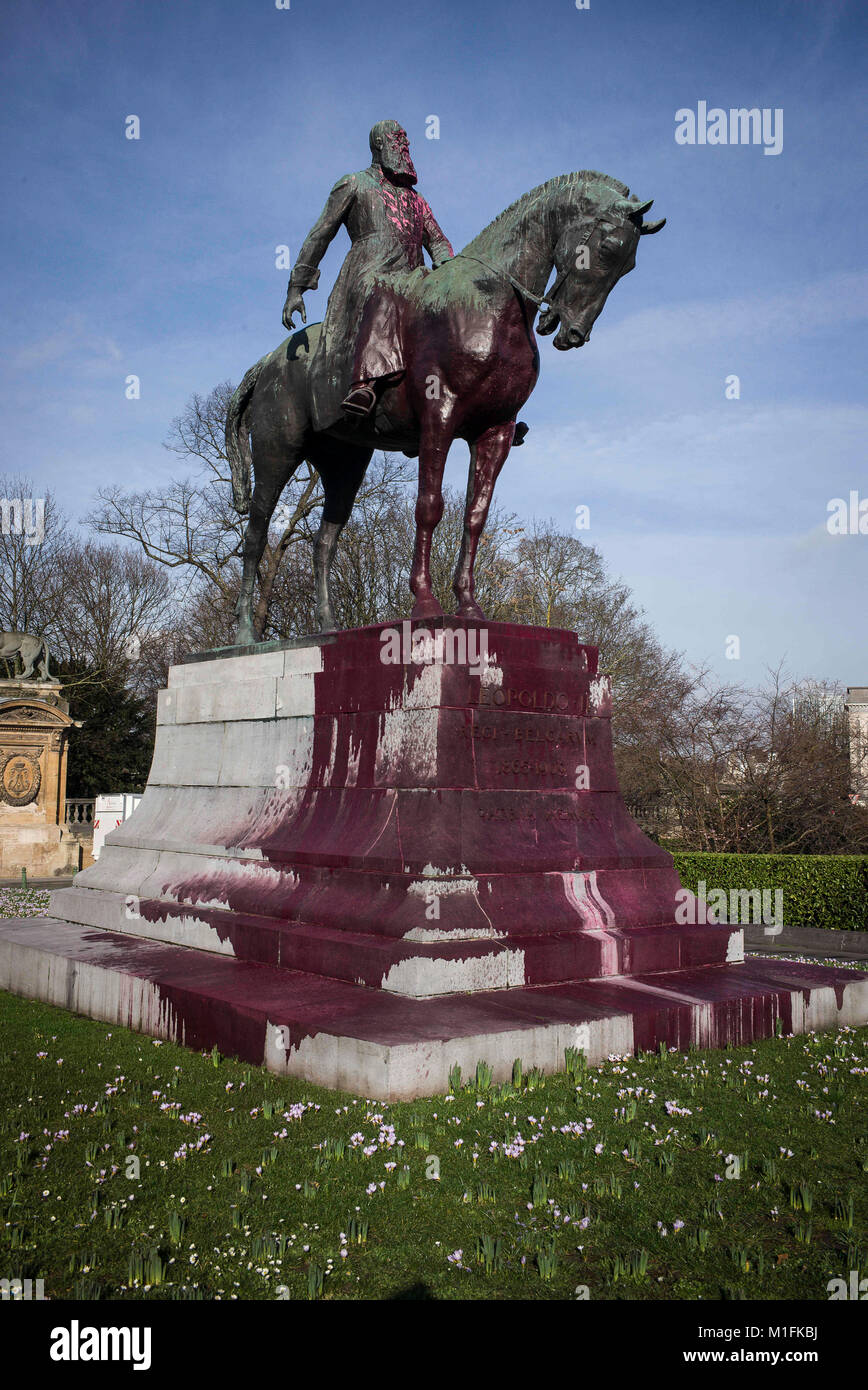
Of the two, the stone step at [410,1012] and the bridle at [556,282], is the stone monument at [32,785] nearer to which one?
the stone step at [410,1012]

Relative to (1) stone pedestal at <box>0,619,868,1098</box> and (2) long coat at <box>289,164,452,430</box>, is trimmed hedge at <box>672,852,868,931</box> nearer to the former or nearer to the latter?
(1) stone pedestal at <box>0,619,868,1098</box>

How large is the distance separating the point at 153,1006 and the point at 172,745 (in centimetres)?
393

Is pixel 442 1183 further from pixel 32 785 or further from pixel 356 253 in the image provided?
pixel 32 785

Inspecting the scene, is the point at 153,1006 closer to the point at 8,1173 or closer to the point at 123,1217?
the point at 8,1173

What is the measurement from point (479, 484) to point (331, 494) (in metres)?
2.41

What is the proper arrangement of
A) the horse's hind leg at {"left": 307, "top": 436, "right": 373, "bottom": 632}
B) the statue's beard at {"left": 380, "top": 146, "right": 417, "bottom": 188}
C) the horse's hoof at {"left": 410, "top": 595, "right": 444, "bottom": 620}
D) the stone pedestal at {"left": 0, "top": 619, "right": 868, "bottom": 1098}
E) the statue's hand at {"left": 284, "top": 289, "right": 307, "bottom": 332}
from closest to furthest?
the stone pedestal at {"left": 0, "top": 619, "right": 868, "bottom": 1098} → the horse's hoof at {"left": 410, "top": 595, "right": 444, "bottom": 620} → the statue's beard at {"left": 380, "top": 146, "right": 417, "bottom": 188} → the statue's hand at {"left": 284, "top": 289, "right": 307, "bottom": 332} → the horse's hind leg at {"left": 307, "top": 436, "right": 373, "bottom": 632}

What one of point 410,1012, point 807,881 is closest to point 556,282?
point 410,1012

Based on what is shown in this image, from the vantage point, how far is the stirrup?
807cm

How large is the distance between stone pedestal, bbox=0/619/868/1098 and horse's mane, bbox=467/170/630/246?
3.10m

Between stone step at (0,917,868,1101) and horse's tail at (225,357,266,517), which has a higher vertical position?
horse's tail at (225,357,266,517)

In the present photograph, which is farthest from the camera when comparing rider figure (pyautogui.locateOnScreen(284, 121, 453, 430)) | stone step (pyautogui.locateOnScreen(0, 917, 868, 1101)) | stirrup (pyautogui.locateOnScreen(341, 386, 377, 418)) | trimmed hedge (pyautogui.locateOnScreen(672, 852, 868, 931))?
trimmed hedge (pyautogui.locateOnScreen(672, 852, 868, 931))

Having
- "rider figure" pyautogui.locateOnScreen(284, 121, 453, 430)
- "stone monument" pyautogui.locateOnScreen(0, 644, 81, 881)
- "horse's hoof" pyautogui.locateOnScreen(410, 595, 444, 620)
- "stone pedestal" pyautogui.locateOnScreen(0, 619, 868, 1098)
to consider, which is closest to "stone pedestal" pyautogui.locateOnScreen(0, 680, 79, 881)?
"stone monument" pyautogui.locateOnScreen(0, 644, 81, 881)

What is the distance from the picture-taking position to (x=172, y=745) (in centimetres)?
1020

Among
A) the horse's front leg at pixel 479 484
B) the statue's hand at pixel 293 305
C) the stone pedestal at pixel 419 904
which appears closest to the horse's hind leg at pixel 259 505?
the statue's hand at pixel 293 305
